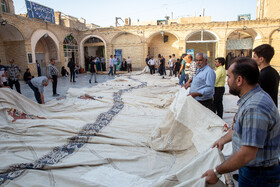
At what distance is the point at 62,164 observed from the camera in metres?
2.51

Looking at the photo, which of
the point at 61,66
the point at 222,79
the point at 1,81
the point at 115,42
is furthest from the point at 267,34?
the point at 1,81

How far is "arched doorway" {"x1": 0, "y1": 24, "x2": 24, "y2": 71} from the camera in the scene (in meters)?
13.0

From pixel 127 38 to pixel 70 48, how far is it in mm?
5717

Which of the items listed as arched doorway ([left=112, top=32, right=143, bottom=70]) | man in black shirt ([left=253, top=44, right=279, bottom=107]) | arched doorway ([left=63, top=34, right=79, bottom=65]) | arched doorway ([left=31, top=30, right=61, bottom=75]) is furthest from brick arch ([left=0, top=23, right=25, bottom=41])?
man in black shirt ([left=253, top=44, right=279, bottom=107])

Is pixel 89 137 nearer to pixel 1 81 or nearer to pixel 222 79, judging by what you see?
pixel 222 79

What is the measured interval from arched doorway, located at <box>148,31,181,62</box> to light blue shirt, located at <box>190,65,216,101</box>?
17754 mm

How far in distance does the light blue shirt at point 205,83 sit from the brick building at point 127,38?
13.0m

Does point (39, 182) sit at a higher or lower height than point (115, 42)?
lower

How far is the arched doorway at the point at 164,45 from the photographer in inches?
811

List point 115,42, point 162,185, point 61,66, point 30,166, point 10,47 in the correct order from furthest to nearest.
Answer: point 115,42, point 61,66, point 10,47, point 30,166, point 162,185

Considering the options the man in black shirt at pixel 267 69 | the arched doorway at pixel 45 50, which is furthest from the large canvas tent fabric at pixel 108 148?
the arched doorway at pixel 45 50

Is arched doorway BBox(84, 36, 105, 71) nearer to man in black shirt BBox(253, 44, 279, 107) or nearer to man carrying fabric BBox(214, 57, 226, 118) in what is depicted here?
man carrying fabric BBox(214, 57, 226, 118)

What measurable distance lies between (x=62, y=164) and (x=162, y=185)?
57.8 inches

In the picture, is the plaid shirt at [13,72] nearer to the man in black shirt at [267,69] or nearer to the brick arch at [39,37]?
the brick arch at [39,37]
